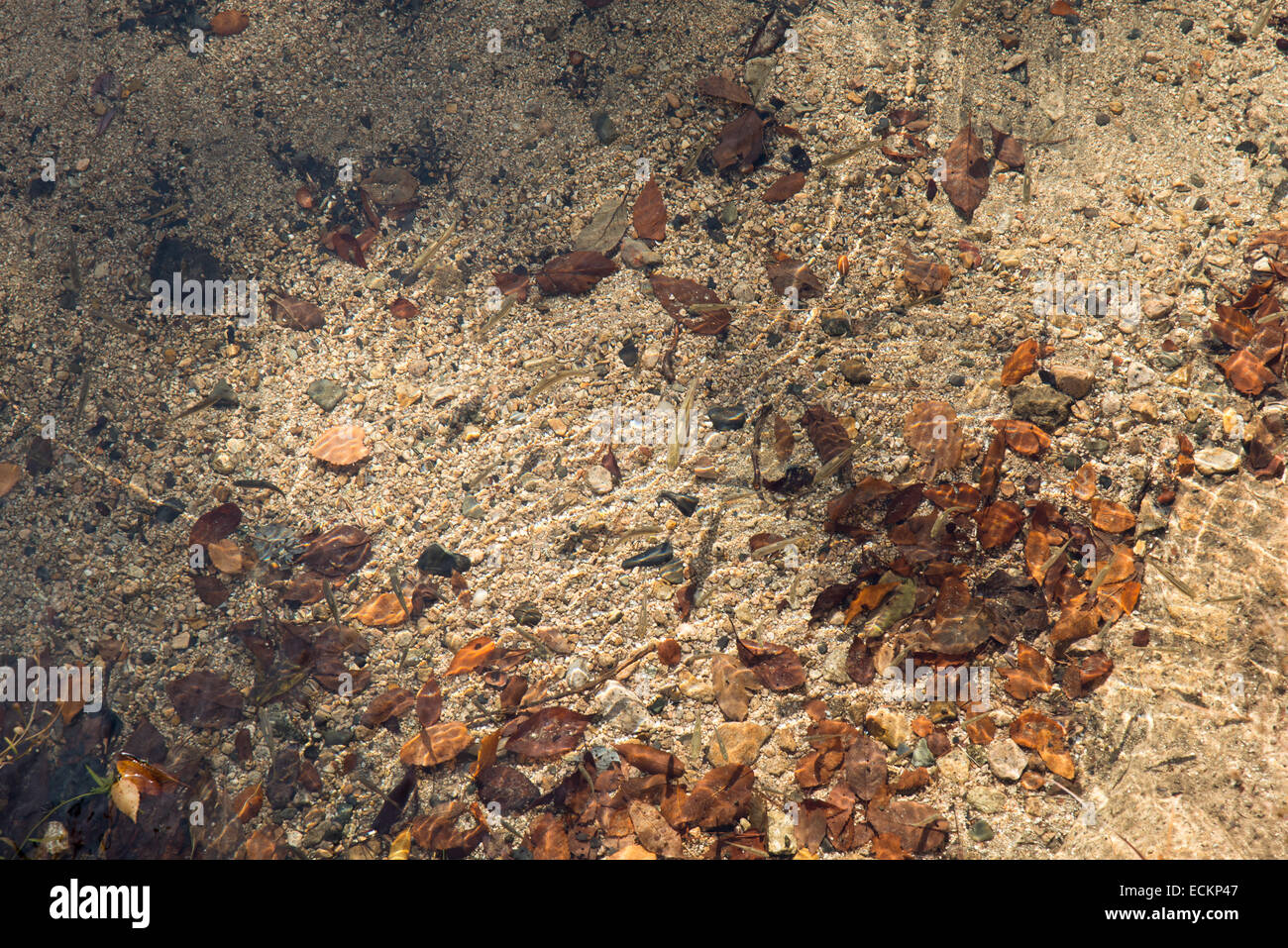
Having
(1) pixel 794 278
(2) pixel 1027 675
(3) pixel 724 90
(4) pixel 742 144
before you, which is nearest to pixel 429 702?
(2) pixel 1027 675

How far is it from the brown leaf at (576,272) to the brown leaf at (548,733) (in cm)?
144

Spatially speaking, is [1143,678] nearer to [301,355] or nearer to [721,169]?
[721,169]

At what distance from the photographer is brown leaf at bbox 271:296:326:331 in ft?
8.59

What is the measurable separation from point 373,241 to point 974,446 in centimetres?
227

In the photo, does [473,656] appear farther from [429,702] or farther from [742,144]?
[742,144]

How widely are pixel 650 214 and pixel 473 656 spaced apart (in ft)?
5.45

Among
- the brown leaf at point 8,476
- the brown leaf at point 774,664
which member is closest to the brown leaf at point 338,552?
the brown leaf at point 8,476

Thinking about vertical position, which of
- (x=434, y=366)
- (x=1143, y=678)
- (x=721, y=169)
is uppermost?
(x=721, y=169)

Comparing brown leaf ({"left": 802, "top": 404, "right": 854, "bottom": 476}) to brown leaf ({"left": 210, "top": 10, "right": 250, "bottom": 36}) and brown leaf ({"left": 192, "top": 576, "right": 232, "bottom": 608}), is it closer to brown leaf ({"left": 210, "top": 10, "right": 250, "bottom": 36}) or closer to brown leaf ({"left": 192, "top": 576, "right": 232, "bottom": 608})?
brown leaf ({"left": 192, "top": 576, "right": 232, "bottom": 608})

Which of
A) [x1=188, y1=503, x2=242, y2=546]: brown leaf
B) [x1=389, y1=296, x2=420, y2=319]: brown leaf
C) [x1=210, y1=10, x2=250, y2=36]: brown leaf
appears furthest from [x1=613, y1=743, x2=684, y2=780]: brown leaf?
[x1=210, y1=10, x2=250, y2=36]: brown leaf

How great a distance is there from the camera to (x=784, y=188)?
8.45 feet

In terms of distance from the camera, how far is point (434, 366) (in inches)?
99.0

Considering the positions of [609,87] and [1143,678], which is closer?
[1143,678]

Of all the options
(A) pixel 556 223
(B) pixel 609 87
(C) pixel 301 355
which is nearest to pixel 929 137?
(B) pixel 609 87
